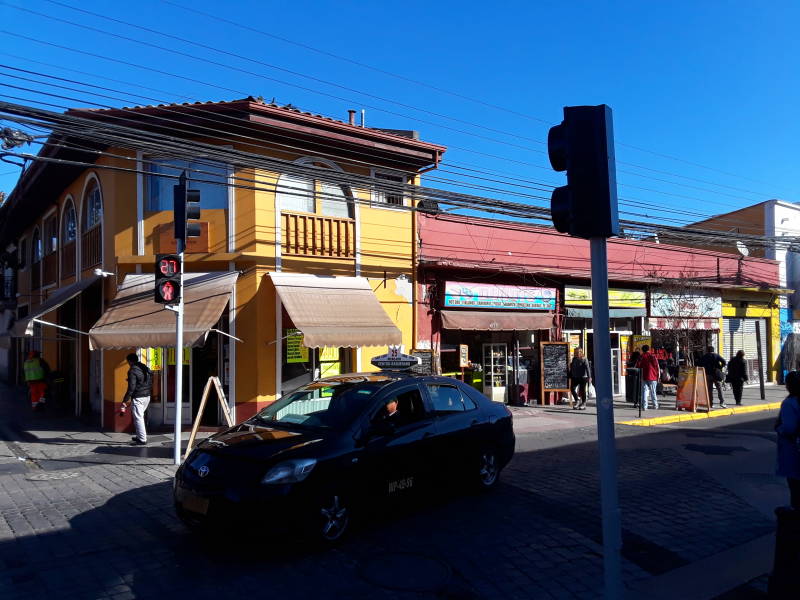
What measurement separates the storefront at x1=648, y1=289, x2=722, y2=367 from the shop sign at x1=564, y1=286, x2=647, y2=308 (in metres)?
0.62

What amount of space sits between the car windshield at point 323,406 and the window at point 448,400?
32.2 inches

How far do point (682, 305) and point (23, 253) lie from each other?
24.7 metres

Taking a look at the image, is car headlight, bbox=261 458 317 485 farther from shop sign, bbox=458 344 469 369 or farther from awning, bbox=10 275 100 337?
shop sign, bbox=458 344 469 369

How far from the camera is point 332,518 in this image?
5684mm

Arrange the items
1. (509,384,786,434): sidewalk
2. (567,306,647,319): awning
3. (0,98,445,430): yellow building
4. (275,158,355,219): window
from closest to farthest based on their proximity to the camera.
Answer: (0,98,445,430): yellow building < (275,158,355,219): window < (509,384,786,434): sidewalk < (567,306,647,319): awning

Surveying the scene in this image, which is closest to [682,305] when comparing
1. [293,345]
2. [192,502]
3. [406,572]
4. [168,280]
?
[293,345]

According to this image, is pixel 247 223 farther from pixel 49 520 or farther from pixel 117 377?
pixel 49 520

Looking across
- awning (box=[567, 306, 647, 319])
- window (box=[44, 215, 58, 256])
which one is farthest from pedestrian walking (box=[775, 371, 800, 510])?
window (box=[44, 215, 58, 256])

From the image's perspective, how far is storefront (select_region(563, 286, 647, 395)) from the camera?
1830 centimetres

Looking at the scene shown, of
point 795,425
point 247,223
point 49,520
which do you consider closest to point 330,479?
point 49,520

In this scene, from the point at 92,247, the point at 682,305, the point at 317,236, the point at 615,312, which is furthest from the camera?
the point at 682,305

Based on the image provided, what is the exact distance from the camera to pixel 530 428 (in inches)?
521

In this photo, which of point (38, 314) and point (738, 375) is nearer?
point (38, 314)

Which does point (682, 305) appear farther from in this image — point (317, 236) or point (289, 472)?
point (289, 472)
